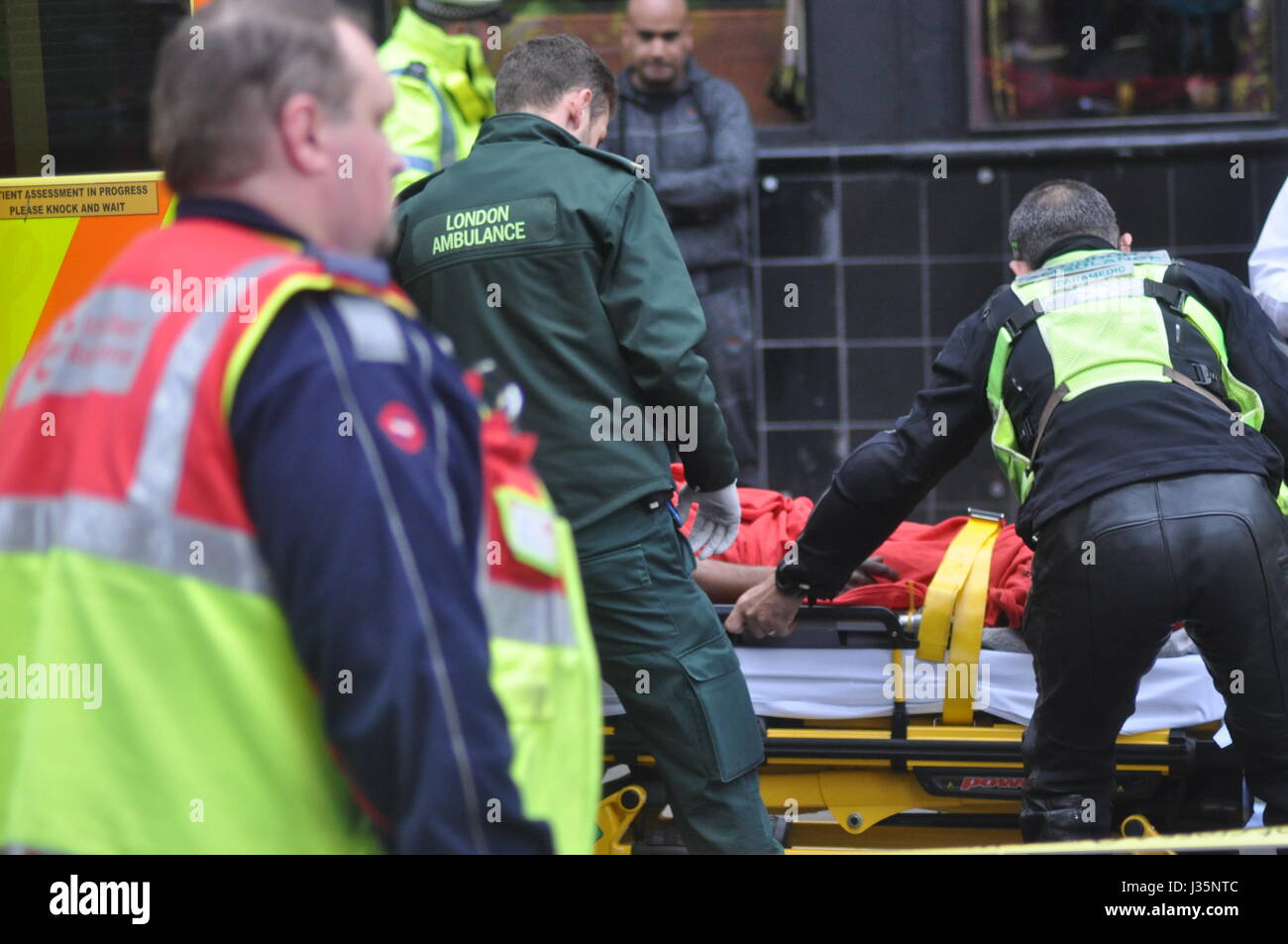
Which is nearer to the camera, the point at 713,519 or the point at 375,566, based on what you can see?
the point at 375,566

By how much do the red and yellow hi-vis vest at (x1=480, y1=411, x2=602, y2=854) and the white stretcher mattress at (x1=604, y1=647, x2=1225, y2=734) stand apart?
2.57 m

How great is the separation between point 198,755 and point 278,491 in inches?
9.6

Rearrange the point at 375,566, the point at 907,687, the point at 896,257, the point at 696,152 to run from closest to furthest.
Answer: the point at 375,566 < the point at 907,687 < the point at 696,152 < the point at 896,257

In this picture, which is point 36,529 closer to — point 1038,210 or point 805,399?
Result: point 1038,210

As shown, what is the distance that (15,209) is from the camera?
4.25m

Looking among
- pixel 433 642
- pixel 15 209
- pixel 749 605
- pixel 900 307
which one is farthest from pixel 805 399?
pixel 433 642

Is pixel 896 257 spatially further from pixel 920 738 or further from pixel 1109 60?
pixel 920 738

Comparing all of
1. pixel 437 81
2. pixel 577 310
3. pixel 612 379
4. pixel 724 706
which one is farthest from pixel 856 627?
pixel 437 81

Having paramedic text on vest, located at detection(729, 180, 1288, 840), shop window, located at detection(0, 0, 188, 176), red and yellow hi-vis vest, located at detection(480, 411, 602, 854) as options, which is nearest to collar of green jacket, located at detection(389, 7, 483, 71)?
shop window, located at detection(0, 0, 188, 176)

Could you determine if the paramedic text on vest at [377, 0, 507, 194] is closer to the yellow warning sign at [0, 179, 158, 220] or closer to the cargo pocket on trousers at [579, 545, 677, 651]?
the yellow warning sign at [0, 179, 158, 220]

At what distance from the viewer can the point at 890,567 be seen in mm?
4551

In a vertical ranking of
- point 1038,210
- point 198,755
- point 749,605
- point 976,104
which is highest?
point 976,104

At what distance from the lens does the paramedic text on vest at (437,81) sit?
5.07 meters

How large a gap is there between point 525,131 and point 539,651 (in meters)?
2.36
